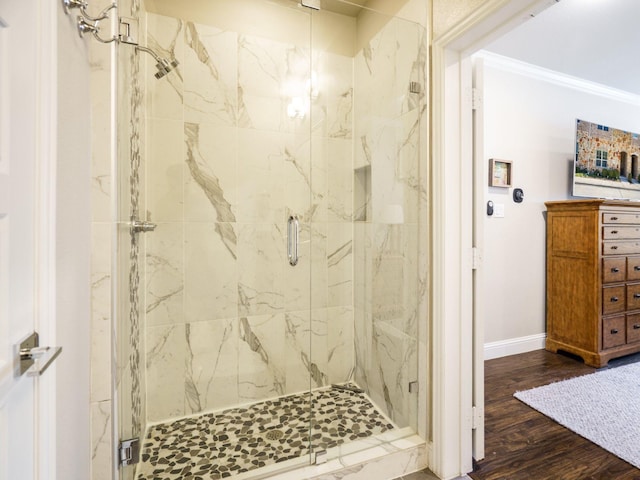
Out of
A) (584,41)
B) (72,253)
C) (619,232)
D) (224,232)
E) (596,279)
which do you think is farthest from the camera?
(619,232)

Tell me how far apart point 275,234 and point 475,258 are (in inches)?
49.4

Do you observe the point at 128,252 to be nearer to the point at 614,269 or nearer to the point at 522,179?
the point at 522,179

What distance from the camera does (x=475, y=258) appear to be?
1537 mm

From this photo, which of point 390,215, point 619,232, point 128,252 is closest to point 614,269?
point 619,232

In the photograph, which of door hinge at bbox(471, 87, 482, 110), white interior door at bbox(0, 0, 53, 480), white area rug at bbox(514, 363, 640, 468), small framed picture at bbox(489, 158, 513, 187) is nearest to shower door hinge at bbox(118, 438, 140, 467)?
white interior door at bbox(0, 0, 53, 480)

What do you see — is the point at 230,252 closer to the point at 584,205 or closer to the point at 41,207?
the point at 41,207

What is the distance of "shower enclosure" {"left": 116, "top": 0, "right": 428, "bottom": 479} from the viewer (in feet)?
5.45

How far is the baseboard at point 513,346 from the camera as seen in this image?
2.81 m

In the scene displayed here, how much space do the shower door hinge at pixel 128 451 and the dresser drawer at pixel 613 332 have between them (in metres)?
3.50

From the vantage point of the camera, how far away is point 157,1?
1788 mm

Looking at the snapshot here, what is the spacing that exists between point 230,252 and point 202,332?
1.77 ft

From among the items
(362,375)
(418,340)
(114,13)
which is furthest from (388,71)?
(362,375)

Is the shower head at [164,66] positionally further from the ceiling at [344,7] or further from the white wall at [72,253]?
the ceiling at [344,7]

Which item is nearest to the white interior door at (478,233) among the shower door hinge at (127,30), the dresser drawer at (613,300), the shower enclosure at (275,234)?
the shower enclosure at (275,234)
